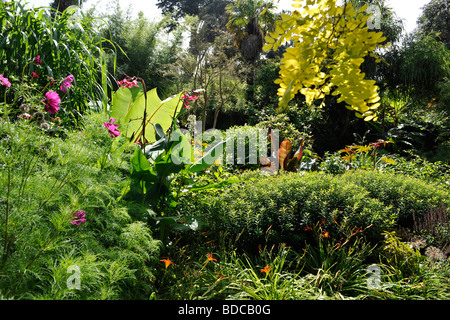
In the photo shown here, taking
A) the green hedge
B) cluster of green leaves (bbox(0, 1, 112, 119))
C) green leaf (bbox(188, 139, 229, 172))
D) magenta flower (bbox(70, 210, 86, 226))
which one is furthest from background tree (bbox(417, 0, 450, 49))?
magenta flower (bbox(70, 210, 86, 226))

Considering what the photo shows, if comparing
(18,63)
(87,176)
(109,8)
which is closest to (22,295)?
(87,176)

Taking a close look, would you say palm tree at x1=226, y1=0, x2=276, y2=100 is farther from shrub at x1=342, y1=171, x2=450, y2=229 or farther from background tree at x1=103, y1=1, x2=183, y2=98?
shrub at x1=342, y1=171, x2=450, y2=229

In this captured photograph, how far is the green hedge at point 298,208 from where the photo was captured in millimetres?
2375

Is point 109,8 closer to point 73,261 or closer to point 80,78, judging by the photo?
point 80,78

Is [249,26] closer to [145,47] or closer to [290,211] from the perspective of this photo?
[145,47]

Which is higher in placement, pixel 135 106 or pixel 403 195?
pixel 135 106

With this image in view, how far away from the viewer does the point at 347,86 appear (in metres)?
0.97

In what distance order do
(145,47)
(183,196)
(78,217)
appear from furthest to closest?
(145,47) → (183,196) → (78,217)

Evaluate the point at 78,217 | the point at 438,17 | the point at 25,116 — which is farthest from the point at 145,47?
the point at 78,217

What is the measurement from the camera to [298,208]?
8.46 ft

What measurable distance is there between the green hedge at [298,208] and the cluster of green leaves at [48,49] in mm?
1334

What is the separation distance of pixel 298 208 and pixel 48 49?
2279 millimetres

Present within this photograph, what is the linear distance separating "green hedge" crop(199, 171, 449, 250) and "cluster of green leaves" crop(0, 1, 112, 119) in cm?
133
